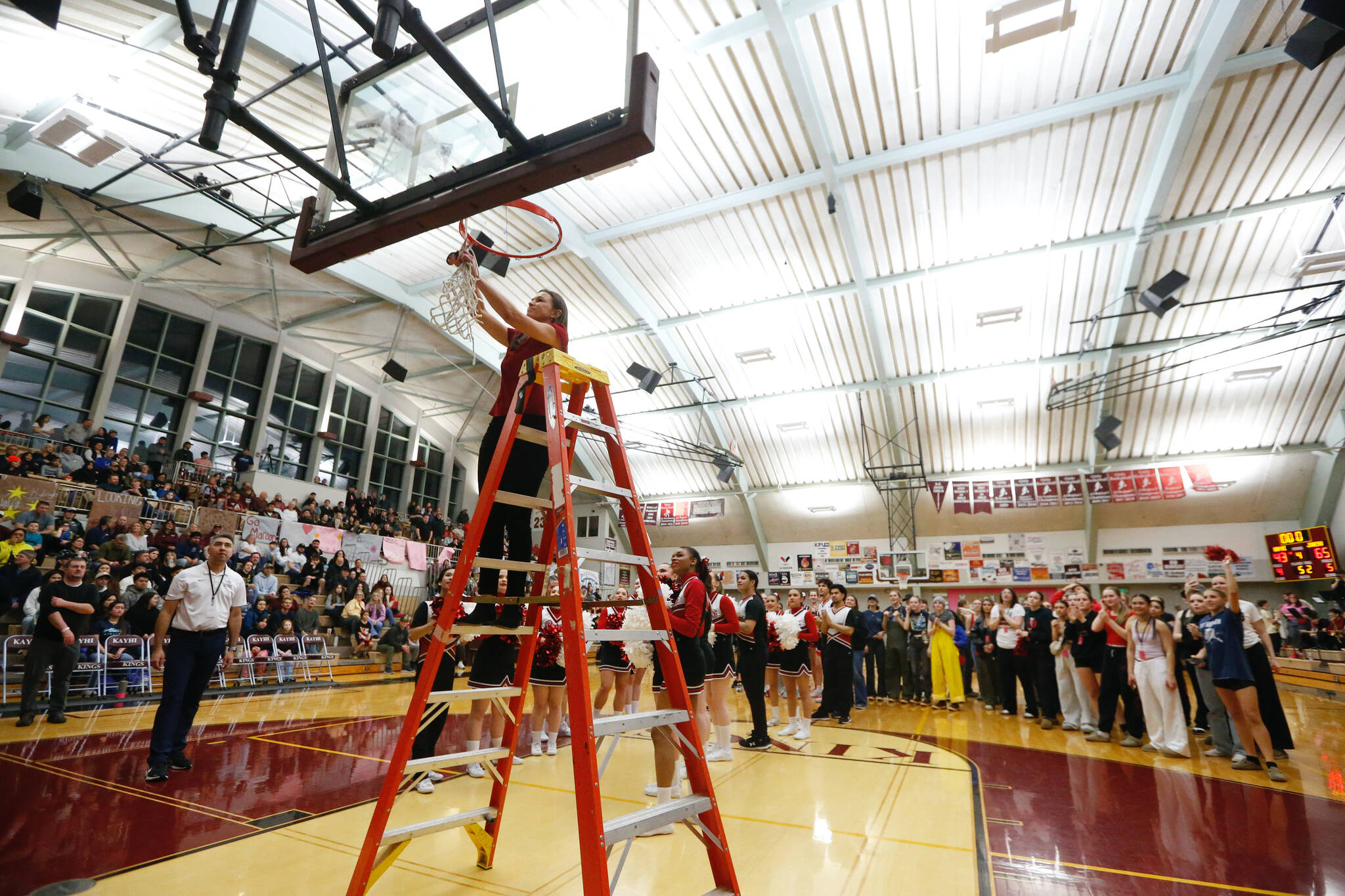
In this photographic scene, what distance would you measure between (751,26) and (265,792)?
1087 centimetres

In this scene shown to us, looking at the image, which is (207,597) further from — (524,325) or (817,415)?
(817,415)

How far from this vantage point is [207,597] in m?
4.97

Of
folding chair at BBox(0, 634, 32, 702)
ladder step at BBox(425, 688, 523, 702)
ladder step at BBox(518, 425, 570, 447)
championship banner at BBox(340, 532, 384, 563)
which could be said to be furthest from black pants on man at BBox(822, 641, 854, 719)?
championship banner at BBox(340, 532, 384, 563)

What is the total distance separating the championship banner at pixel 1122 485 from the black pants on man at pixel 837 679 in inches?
552

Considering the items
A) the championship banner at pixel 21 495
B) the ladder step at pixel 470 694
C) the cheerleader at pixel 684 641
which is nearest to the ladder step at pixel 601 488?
the cheerleader at pixel 684 641

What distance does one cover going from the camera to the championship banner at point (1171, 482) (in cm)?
1769

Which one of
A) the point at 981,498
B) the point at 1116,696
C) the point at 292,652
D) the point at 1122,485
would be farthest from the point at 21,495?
the point at 1122,485

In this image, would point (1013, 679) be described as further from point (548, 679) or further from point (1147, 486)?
point (1147, 486)

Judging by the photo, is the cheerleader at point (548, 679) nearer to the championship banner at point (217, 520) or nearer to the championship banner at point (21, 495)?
the championship banner at point (21, 495)

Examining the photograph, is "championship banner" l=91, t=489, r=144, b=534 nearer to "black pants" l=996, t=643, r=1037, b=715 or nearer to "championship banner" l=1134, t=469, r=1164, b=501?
"black pants" l=996, t=643, r=1037, b=715

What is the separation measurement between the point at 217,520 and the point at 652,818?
15652 mm

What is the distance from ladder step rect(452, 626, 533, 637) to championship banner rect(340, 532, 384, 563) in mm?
16082

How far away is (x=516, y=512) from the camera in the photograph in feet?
10.5

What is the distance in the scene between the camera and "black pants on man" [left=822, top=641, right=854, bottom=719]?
8914mm
